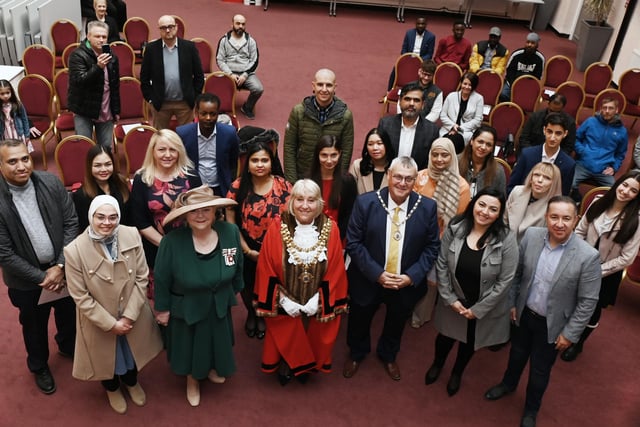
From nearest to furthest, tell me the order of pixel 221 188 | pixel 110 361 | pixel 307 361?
pixel 110 361, pixel 307 361, pixel 221 188

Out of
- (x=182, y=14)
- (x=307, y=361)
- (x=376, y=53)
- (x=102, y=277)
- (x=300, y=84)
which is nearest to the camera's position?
(x=102, y=277)

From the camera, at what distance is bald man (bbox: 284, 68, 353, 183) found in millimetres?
4336

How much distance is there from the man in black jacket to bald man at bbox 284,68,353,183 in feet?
5.55

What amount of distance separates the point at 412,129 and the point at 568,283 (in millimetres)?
1726

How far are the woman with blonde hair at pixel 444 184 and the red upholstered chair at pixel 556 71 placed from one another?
521cm

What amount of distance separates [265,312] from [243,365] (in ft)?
2.37

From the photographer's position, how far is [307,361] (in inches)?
146

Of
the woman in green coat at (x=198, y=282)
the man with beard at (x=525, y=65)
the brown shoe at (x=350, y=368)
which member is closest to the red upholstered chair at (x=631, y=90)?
the man with beard at (x=525, y=65)

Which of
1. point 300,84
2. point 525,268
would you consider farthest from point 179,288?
point 300,84

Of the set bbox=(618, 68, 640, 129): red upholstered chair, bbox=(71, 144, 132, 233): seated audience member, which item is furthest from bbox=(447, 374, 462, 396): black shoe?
bbox=(618, 68, 640, 129): red upholstered chair

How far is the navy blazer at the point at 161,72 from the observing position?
570 centimetres

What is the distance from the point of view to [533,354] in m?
3.45

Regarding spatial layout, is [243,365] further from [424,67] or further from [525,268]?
[424,67]

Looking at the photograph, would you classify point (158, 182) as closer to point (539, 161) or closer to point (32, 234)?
point (32, 234)
